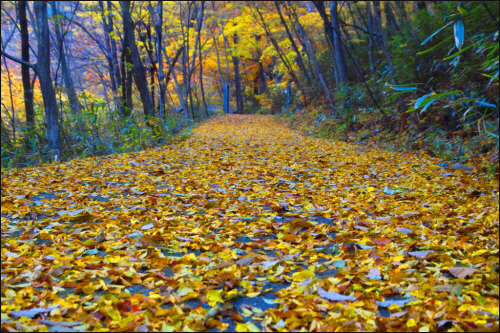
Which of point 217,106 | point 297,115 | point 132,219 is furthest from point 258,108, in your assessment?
point 132,219

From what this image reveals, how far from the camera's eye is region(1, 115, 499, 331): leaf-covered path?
131 cm

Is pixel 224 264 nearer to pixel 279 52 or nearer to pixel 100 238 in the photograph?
pixel 100 238

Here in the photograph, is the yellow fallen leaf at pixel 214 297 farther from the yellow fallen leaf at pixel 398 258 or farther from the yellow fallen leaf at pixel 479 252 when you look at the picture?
the yellow fallen leaf at pixel 479 252

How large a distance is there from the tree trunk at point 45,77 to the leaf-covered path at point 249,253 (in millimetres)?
1693

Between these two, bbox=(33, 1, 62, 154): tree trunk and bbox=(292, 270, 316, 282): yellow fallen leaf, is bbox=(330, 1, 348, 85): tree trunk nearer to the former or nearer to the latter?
bbox=(33, 1, 62, 154): tree trunk

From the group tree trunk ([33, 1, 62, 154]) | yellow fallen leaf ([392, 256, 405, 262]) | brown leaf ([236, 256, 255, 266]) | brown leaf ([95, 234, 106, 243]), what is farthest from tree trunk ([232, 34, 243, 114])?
yellow fallen leaf ([392, 256, 405, 262])

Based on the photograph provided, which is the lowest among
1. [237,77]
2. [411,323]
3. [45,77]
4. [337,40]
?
[411,323]

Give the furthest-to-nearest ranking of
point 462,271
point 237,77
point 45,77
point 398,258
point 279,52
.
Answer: point 237,77
point 279,52
point 45,77
point 398,258
point 462,271

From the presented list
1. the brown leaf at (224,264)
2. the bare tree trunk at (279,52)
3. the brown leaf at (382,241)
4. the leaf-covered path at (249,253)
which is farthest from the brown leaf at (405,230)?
the bare tree trunk at (279,52)

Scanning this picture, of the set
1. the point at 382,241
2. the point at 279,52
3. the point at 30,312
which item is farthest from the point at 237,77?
the point at 30,312

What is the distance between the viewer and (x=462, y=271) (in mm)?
1555

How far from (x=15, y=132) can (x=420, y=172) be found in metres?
6.25

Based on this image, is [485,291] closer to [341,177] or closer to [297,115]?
[341,177]

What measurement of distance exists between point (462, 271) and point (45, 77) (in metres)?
5.82
